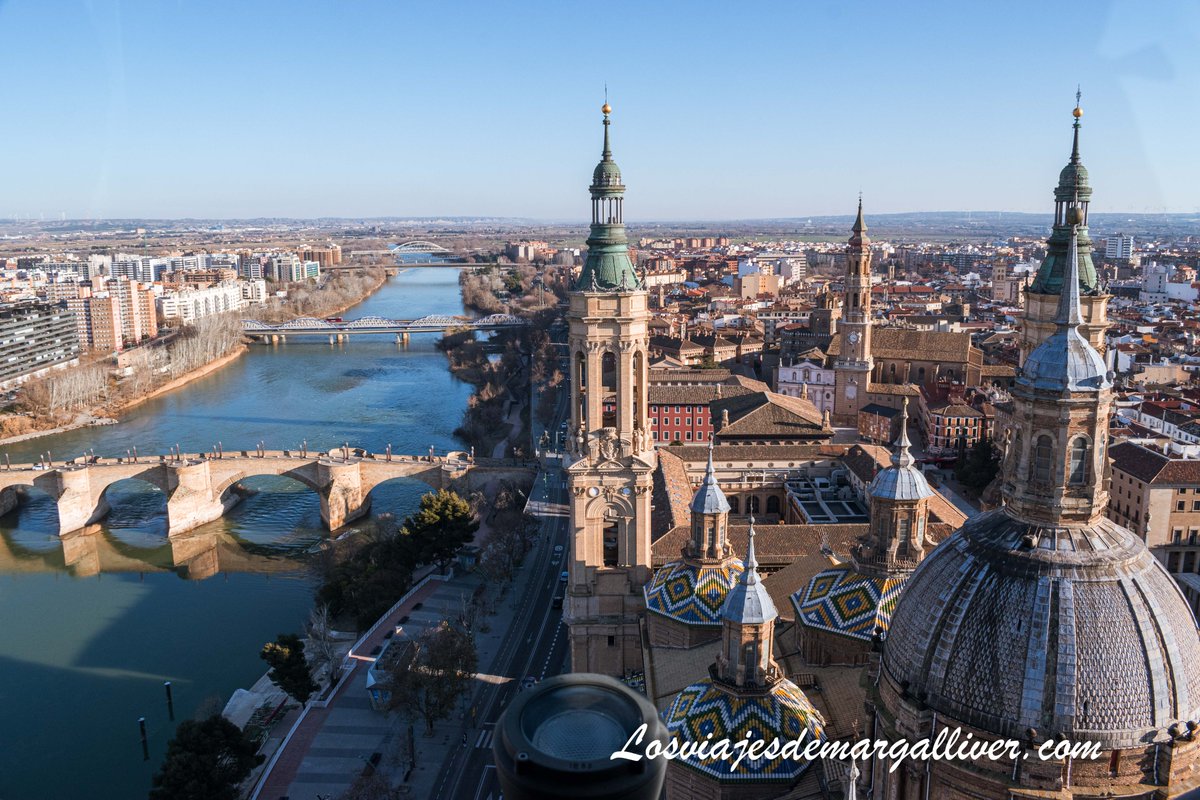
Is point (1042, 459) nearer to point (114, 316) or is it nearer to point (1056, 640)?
point (1056, 640)

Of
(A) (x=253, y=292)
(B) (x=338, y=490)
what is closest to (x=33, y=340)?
(B) (x=338, y=490)

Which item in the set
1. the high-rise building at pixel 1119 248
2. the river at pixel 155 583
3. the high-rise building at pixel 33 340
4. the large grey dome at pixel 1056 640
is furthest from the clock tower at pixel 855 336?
the high-rise building at pixel 1119 248

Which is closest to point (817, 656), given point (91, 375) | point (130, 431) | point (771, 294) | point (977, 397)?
point (977, 397)

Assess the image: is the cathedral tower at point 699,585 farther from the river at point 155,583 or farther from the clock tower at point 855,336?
the clock tower at point 855,336

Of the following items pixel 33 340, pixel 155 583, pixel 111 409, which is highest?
pixel 33 340

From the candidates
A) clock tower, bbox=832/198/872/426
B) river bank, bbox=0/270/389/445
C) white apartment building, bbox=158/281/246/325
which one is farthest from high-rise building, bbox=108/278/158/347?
clock tower, bbox=832/198/872/426
